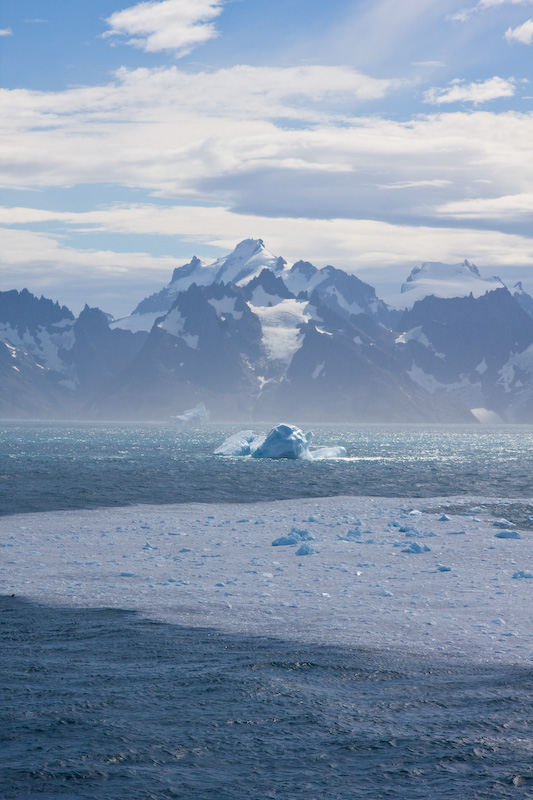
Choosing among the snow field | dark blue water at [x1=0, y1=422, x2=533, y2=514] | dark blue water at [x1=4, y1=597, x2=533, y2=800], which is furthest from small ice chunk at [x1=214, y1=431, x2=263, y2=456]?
dark blue water at [x1=4, y1=597, x2=533, y2=800]

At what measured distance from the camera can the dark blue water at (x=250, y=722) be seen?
10.8m

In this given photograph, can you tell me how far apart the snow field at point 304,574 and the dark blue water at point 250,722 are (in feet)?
6.83

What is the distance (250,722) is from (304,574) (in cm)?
1304

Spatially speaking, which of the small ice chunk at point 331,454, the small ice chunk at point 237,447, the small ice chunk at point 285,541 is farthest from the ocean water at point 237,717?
the small ice chunk at point 237,447

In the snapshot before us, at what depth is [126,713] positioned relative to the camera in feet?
43.1

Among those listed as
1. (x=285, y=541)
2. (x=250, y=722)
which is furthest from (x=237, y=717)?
(x=285, y=541)

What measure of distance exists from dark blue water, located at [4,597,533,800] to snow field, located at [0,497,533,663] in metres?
2.08

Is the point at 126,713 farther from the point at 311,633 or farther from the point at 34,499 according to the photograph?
the point at 34,499

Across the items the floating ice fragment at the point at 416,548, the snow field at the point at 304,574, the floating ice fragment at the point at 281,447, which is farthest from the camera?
the floating ice fragment at the point at 281,447

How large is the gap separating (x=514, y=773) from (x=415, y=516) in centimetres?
A: 3202

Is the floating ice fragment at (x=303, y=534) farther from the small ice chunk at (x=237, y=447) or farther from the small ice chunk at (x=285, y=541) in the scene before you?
the small ice chunk at (x=237, y=447)

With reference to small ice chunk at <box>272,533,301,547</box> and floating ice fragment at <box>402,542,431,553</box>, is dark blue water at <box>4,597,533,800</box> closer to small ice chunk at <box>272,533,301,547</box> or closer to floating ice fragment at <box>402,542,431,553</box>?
floating ice fragment at <box>402,542,431,553</box>

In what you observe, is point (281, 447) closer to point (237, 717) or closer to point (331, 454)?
point (331, 454)

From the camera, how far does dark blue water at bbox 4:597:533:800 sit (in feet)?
35.5
